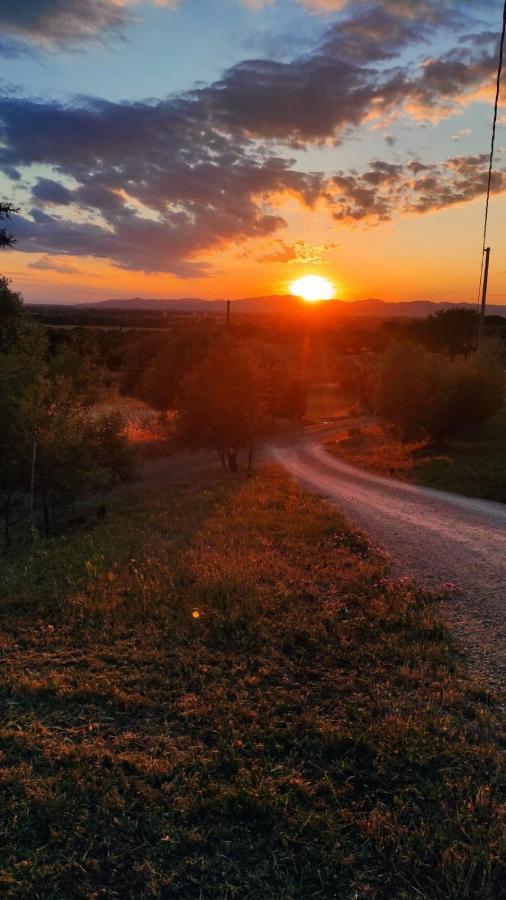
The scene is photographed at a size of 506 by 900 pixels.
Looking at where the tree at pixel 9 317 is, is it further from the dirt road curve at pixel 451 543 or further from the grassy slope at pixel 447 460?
the grassy slope at pixel 447 460

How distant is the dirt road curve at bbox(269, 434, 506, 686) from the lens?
7.82 meters

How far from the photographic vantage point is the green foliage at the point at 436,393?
34.0 meters

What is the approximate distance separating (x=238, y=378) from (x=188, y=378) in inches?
129

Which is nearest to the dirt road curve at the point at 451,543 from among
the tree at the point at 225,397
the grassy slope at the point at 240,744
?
the grassy slope at the point at 240,744

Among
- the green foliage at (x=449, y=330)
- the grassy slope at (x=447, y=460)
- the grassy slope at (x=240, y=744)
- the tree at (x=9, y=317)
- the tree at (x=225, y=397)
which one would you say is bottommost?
the grassy slope at (x=447, y=460)

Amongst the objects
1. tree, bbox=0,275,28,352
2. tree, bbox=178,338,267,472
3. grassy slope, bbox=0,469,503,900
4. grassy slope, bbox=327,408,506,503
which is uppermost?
tree, bbox=0,275,28,352

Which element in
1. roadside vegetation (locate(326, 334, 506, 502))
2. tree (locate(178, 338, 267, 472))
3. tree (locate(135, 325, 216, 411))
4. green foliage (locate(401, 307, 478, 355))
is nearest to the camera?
tree (locate(178, 338, 267, 472))

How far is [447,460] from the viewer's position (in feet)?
92.7

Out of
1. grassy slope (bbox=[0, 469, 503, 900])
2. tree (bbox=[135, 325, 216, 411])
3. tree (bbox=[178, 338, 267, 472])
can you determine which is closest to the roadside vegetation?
tree (bbox=[178, 338, 267, 472])

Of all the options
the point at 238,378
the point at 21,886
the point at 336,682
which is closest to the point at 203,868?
the point at 21,886

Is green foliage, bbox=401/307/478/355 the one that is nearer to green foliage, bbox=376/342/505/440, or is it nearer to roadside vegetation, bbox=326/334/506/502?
roadside vegetation, bbox=326/334/506/502

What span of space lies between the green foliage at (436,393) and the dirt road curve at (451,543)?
10.2 metres

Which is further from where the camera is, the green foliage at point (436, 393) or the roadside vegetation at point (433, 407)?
the green foliage at point (436, 393)

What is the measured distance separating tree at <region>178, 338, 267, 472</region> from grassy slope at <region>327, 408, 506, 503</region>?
7558mm
